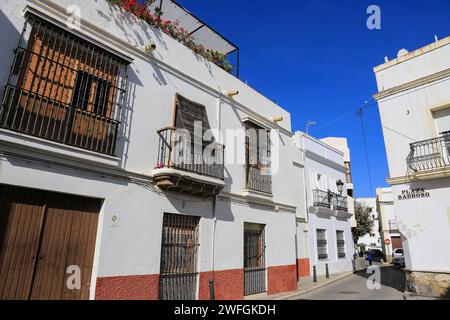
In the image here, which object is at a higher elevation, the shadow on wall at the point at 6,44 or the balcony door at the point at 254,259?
the shadow on wall at the point at 6,44

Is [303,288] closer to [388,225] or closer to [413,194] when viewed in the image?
[413,194]

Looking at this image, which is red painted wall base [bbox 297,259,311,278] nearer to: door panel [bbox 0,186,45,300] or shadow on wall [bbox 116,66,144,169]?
shadow on wall [bbox 116,66,144,169]

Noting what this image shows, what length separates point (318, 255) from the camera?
57.0 feet

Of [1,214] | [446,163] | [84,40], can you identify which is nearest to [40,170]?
[1,214]

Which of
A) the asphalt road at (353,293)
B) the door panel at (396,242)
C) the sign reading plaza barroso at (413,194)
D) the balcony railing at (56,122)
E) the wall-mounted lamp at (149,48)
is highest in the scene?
the wall-mounted lamp at (149,48)

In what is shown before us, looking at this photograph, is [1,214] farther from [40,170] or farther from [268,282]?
[268,282]

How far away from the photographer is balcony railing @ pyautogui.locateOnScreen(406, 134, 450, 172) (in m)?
10.4

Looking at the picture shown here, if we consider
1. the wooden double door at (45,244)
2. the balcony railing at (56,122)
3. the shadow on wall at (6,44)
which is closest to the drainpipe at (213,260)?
the wooden double door at (45,244)

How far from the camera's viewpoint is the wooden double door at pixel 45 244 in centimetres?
538

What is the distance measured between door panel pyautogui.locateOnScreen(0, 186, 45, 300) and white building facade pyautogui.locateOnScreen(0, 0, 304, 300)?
0.02 m

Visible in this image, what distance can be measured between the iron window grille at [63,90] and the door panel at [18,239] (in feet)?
4.03

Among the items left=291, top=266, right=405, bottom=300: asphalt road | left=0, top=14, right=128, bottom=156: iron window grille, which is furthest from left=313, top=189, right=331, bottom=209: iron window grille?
left=0, top=14, right=128, bottom=156: iron window grille

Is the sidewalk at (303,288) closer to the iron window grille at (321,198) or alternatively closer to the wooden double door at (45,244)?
the iron window grille at (321,198)

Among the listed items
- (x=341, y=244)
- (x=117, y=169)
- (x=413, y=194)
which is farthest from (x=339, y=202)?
(x=117, y=169)
